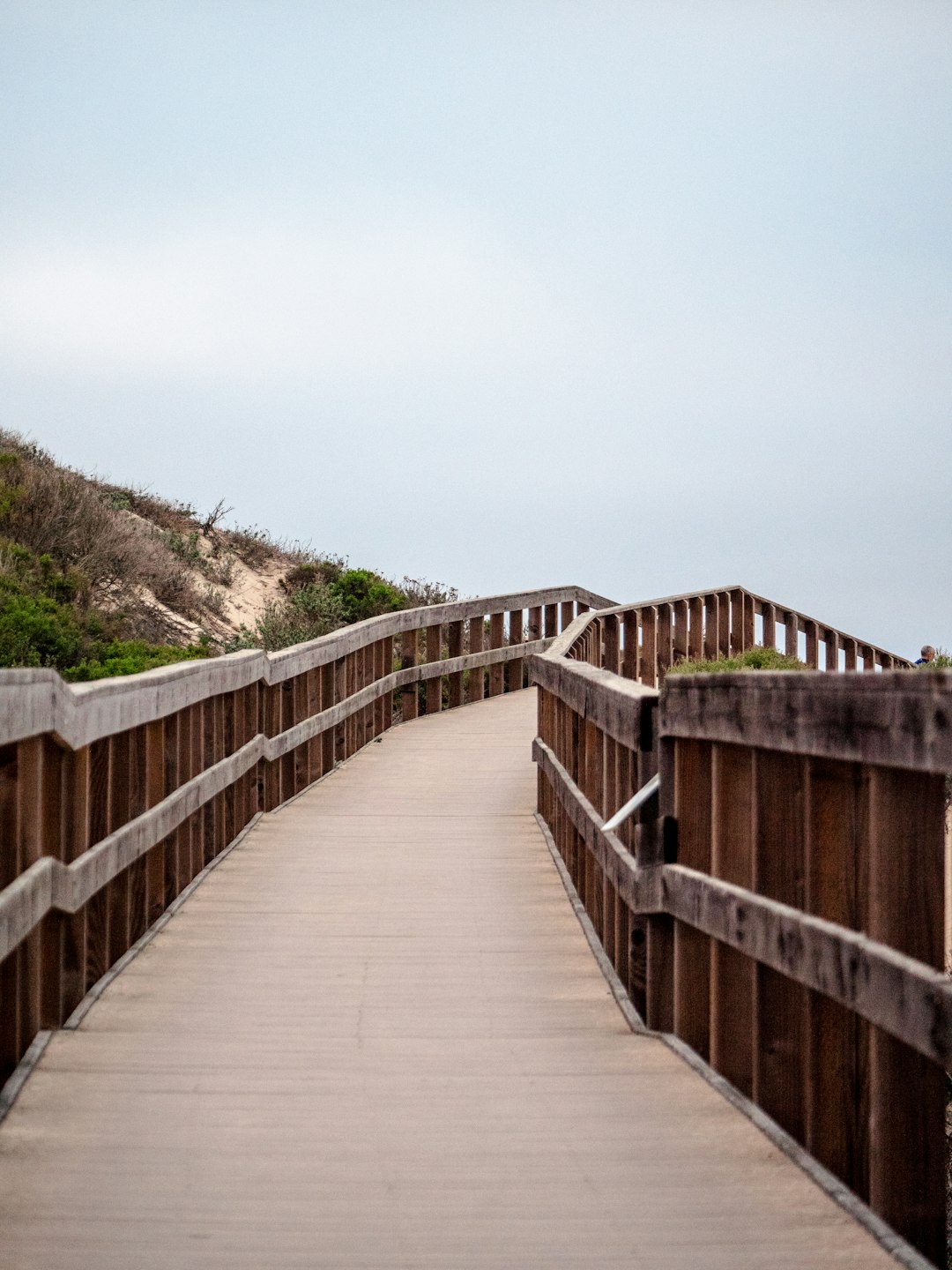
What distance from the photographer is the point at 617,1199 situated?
11.5 feet

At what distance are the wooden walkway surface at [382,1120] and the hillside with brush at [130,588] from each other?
860 centimetres

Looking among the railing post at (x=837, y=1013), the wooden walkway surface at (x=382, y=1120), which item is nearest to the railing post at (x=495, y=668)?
the wooden walkway surface at (x=382, y=1120)

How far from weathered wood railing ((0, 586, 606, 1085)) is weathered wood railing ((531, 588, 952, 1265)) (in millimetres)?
1986

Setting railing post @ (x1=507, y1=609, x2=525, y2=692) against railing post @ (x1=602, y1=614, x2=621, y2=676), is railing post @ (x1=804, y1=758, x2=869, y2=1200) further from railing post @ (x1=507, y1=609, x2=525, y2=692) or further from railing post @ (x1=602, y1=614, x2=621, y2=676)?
railing post @ (x1=507, y1=609, x2=525, y2=692)

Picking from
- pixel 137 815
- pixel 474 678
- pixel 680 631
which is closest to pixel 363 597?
pixel 474 678

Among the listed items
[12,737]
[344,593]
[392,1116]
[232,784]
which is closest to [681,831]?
[392,1116]

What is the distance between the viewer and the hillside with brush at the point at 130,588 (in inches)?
628

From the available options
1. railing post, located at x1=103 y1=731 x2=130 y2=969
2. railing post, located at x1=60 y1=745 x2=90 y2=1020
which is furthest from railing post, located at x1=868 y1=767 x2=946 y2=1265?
railing post, located at x1=103 y1=731 x2=130 y2=969

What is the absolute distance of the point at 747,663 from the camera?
A: 16531 millimetres

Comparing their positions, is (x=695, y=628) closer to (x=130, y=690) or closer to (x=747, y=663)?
(x=747, y=663)

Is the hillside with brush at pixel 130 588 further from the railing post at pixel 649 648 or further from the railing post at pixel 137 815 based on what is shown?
the railing post at pixel 137 815

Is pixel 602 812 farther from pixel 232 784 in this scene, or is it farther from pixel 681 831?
pixel 232 784

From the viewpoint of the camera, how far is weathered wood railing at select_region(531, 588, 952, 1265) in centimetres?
312

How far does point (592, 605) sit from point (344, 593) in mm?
4599
